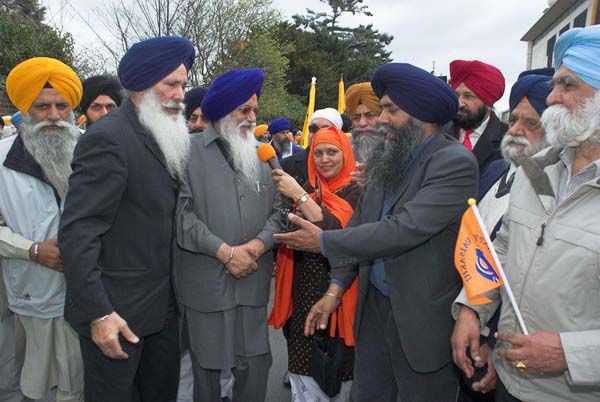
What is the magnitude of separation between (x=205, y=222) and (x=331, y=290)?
2.85 feet

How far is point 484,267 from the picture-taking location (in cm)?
183

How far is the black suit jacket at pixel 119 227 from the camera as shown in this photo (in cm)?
213

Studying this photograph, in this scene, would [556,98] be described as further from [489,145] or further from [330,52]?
[330,52]

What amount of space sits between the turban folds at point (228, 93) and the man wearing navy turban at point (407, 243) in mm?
804

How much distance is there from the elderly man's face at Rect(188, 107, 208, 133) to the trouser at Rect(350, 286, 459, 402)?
2983mm

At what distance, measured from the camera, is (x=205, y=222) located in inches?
107

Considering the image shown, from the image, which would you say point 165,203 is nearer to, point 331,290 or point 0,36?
point 331,290

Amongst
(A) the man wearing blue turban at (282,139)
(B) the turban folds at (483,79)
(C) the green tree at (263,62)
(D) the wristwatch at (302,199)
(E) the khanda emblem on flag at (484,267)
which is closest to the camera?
(E) the khanda emblem on flag at (484,267)

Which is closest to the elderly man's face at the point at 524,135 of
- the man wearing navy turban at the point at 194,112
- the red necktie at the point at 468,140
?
the red necktie at the point at 468,140

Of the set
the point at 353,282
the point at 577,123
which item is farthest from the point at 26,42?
the point at 577,123

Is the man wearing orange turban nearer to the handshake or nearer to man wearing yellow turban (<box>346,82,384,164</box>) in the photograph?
man wearing yellow turban (<box>346,82,384,164</box>)

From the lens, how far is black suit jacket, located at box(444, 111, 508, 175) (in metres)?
3.37

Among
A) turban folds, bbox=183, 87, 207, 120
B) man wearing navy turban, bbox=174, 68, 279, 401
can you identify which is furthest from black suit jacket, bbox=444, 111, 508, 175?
turban folds, bbox=183, 87, 207, 120

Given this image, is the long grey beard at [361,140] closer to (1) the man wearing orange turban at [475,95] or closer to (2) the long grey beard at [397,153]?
(1) the man wearing orange turban at [475,95]
